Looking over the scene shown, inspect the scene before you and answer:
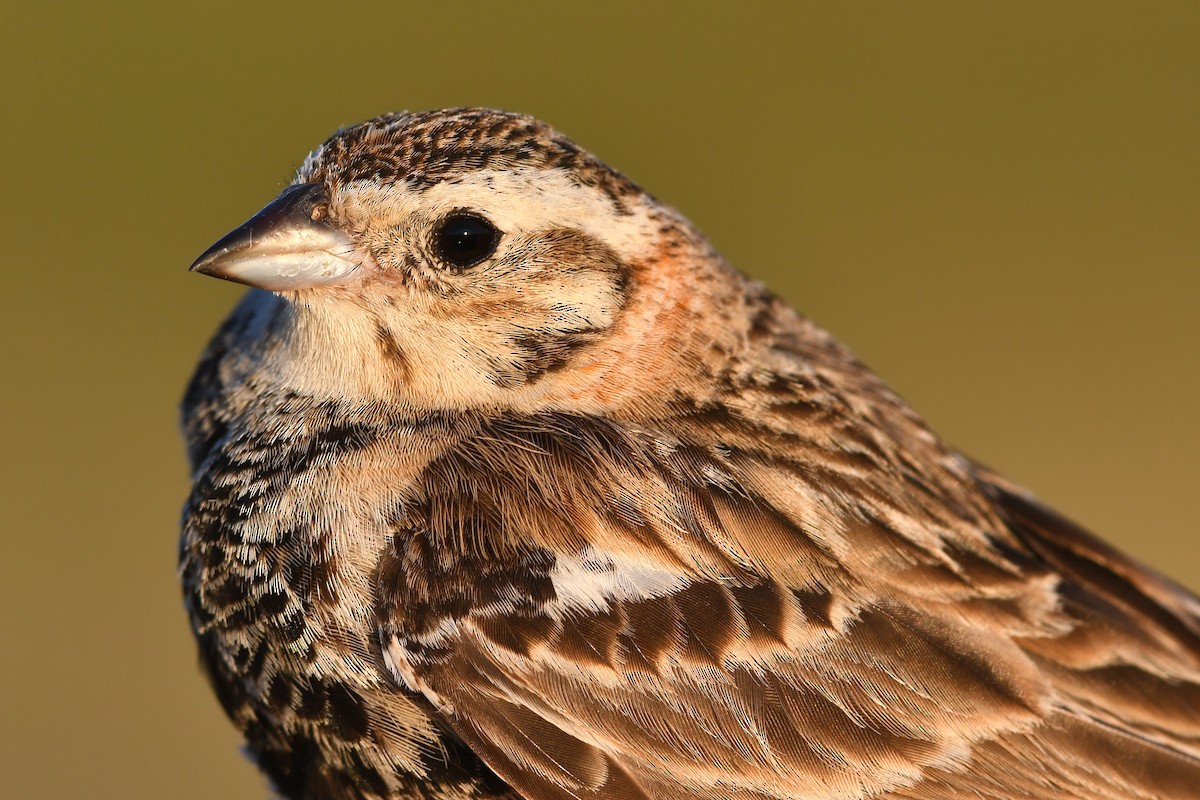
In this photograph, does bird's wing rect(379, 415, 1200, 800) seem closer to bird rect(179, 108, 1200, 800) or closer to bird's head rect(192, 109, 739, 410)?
bird rect(179, 108, 1200, 800)

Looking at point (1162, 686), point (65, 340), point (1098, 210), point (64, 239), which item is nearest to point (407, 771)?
point (1162, 686)

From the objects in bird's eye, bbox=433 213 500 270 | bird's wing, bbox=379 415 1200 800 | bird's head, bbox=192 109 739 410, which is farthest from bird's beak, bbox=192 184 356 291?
bird's wing, bbox=379 415 1200 800

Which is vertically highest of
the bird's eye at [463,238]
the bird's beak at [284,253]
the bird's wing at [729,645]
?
the bird's eye at [463,238]

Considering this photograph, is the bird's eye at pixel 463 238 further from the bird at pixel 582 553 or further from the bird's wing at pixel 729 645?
the bird's wing at pixel 729 645

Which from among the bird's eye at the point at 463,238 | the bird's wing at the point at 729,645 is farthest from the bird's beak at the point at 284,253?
the bird's wing at the point at 729,645

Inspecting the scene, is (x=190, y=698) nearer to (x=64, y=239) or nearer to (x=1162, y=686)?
(x=64, y=239)
